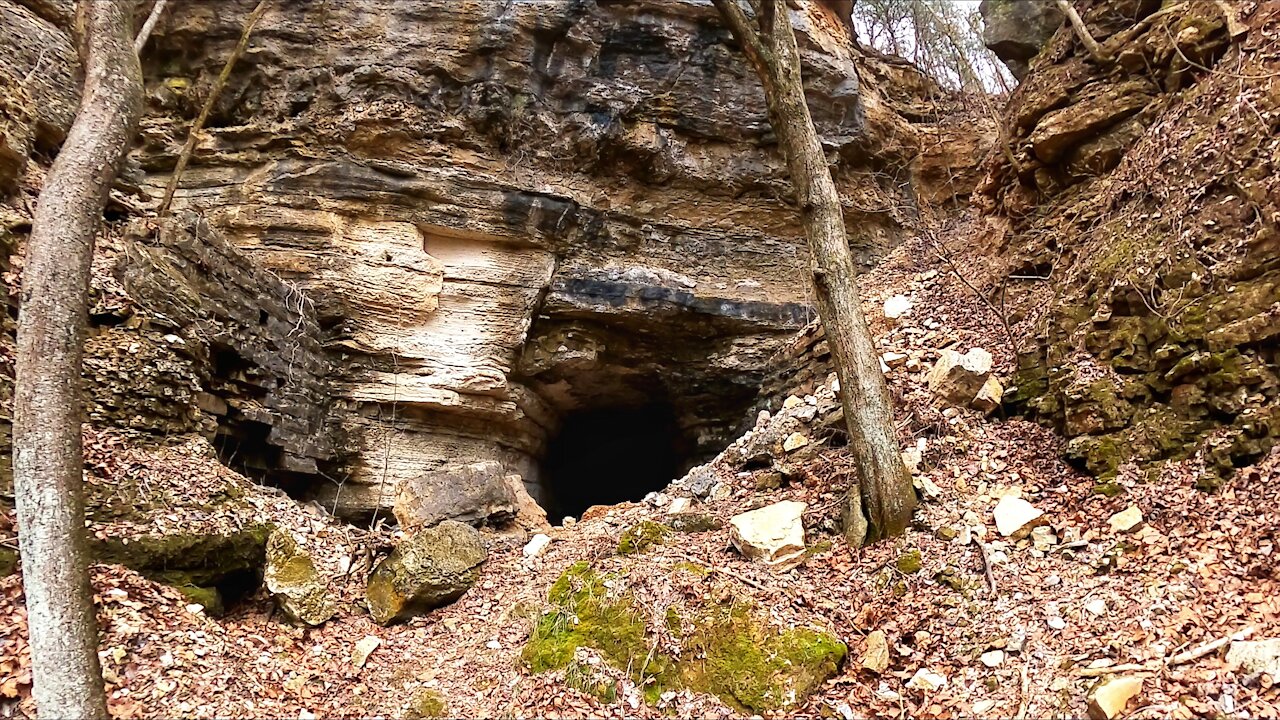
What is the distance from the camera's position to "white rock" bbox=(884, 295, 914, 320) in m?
8.86

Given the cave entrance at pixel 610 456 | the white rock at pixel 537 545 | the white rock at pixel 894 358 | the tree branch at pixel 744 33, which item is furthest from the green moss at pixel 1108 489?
the cave entrance at pixel 610 456

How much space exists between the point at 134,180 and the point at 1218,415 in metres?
11.2

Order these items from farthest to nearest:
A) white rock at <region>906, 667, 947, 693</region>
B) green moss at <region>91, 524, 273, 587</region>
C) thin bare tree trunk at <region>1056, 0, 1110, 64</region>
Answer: thin bare tree trunk at <region>1056, 0, 1110, 64</region>
green moss at <region>91, 524, 273, 587</region>
white rock at <region>906, 667, 947, 693</region>

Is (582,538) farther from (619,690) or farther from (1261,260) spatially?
(1261,260)

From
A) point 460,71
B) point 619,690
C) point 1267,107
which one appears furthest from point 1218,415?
point 460,71

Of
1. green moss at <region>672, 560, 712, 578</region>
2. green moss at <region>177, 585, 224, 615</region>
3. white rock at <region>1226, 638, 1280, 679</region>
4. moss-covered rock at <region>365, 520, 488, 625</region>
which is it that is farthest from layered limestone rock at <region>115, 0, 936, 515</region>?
white rock at <region>1226, 638, 1280, 679</region>

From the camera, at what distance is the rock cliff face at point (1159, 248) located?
4852 millimetres

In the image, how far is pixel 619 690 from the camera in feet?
14.0

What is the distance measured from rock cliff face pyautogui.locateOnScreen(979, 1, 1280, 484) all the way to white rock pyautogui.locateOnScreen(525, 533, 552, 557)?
491cm

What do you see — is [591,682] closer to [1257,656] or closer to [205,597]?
[205,597]

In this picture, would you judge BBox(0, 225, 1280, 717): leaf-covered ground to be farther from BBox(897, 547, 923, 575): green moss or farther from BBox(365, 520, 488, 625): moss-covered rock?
BBox(365, 520, 488, 625): moss-covered rock

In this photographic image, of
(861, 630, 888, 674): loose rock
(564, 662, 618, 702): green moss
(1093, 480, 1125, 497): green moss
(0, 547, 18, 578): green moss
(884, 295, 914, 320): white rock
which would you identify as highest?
(884, 295, 914, 320): white rock

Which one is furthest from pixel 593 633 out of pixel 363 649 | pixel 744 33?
pixel 744 33

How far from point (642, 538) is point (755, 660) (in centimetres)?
194
